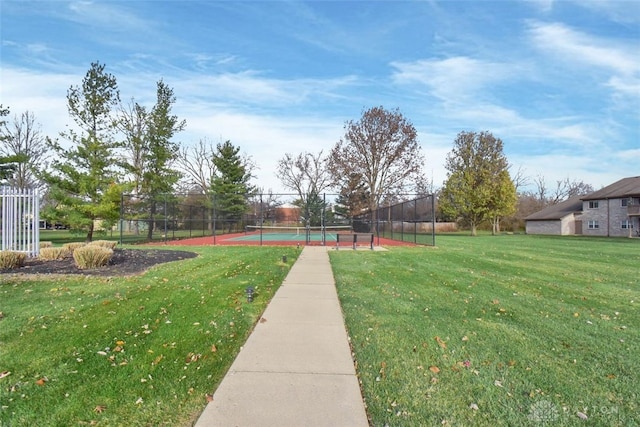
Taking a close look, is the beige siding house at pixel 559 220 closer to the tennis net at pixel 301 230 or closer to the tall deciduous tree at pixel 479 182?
the tall deciduous tree at pixel 479 182

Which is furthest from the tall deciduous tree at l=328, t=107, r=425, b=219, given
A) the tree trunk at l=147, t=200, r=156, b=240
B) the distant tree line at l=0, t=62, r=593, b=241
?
the tree trunk at l=147, t=200, r=156, b=240

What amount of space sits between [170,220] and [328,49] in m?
12.8

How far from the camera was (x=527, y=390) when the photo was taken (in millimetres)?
2707

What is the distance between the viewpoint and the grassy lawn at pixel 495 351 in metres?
2.44

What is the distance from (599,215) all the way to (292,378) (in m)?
42.7

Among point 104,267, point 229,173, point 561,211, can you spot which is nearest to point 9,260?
point 104,267

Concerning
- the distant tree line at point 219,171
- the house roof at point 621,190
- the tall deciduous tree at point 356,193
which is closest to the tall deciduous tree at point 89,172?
the distant tree line at point 219,171

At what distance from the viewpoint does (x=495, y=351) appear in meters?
3.47

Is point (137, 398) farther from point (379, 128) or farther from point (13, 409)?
point (379, 128)

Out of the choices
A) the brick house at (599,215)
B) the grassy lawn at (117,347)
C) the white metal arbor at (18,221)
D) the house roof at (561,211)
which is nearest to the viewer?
the grassy lawn at (117,347)

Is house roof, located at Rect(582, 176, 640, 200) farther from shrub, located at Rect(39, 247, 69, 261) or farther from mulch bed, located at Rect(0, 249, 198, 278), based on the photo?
shrub, located at Rect(39, 247, 69, 261)

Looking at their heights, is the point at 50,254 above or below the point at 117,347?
above

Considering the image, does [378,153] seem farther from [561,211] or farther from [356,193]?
[561,211]

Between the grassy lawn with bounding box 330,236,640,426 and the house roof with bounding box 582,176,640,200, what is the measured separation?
109ft
